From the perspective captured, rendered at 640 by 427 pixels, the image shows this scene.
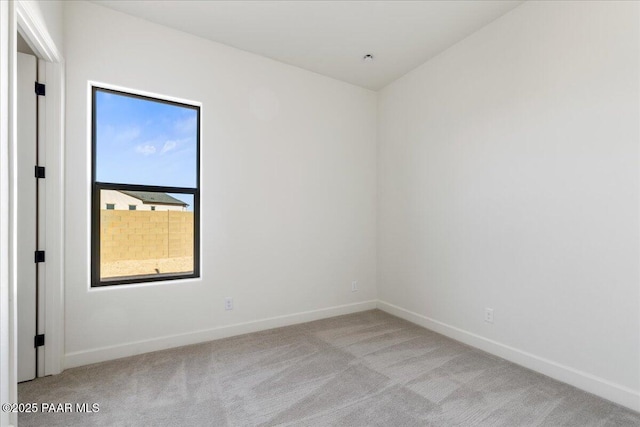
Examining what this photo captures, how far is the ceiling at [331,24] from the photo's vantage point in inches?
100

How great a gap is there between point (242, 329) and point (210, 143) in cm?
190

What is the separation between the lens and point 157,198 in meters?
2.88

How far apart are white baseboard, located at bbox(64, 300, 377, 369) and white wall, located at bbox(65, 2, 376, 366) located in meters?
0.01

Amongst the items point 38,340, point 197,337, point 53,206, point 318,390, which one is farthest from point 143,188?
point 318,390

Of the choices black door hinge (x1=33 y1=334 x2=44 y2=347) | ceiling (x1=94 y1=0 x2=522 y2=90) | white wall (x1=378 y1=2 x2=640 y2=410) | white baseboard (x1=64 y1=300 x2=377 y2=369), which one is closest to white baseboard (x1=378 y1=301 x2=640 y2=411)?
white wall (x1=378 y1=2 x2=640 y2=410)

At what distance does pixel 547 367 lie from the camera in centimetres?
233

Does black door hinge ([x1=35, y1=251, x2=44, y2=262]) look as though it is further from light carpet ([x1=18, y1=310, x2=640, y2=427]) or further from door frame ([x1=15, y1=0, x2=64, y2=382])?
light carpet ([x1=18, y1=310, x2=640, y2=427])

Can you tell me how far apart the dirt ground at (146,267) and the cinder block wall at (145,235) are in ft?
0.13

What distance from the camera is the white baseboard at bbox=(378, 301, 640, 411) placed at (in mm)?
1966

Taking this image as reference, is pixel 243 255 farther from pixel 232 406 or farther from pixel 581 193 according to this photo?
pixel 581 193

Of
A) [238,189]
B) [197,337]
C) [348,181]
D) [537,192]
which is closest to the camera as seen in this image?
[537,192]

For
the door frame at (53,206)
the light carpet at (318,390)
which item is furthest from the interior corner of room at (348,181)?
the light carpet at (318,390)

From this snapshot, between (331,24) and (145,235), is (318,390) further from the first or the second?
(331,24)

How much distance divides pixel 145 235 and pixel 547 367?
3512 millimetres
